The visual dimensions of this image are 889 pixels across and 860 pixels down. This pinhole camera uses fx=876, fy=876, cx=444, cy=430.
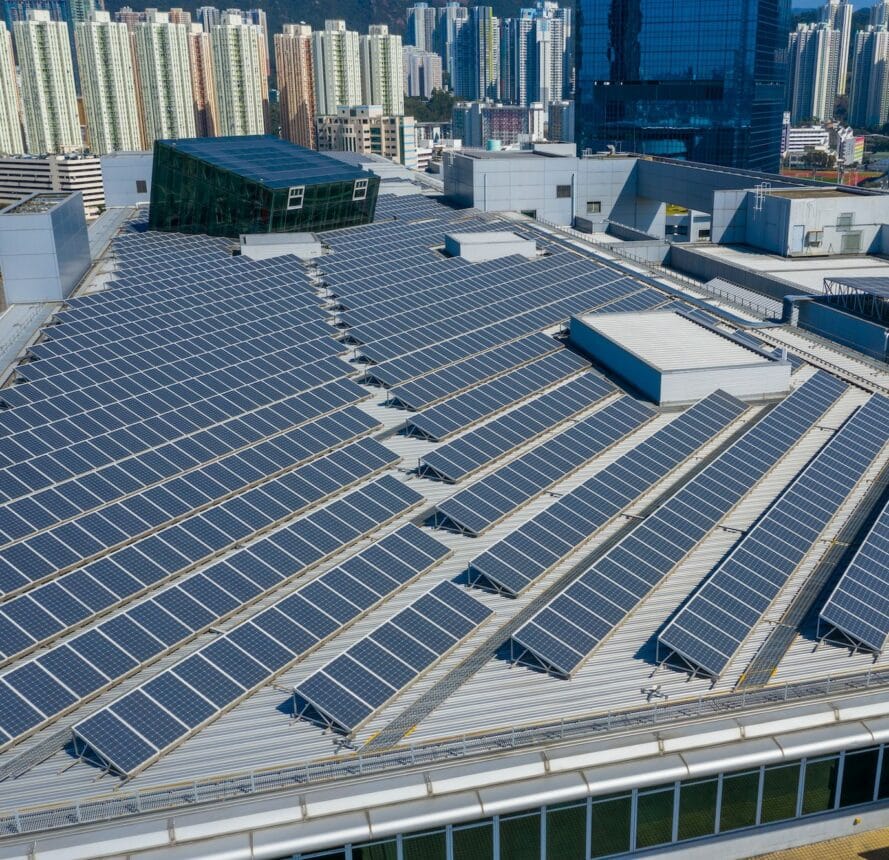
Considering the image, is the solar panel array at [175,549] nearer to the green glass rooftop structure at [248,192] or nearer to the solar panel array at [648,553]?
the solar panel array at [648,553]

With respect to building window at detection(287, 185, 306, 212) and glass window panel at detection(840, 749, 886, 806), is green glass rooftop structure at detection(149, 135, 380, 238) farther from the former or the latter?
glass window panel at detection(840, 749, 886, 806)

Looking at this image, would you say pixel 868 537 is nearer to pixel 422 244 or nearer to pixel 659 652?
pixel 659 652

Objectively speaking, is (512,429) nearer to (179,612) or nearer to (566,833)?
(179,612)

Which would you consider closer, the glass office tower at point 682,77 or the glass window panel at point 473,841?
the glass window panel at point 473,841

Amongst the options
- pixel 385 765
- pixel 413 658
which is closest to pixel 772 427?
pixel 413 658

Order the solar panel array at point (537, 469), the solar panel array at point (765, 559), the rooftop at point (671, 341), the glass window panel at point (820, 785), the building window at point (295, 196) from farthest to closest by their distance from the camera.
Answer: the building window at point (295, 196), the rooftop at point (671, 341), the solar panel array at point (537, 469), the solar panel array at point (765, 559), the glass window panel at point (820, 785)

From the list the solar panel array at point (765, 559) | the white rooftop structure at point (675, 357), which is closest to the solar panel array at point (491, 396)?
the white rooftop structure at point (675, 357)

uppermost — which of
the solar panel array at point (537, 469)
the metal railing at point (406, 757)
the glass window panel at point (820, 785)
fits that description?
the solar panel array at point (537, 469)

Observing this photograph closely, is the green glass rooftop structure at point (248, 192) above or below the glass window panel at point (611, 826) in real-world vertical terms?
above
